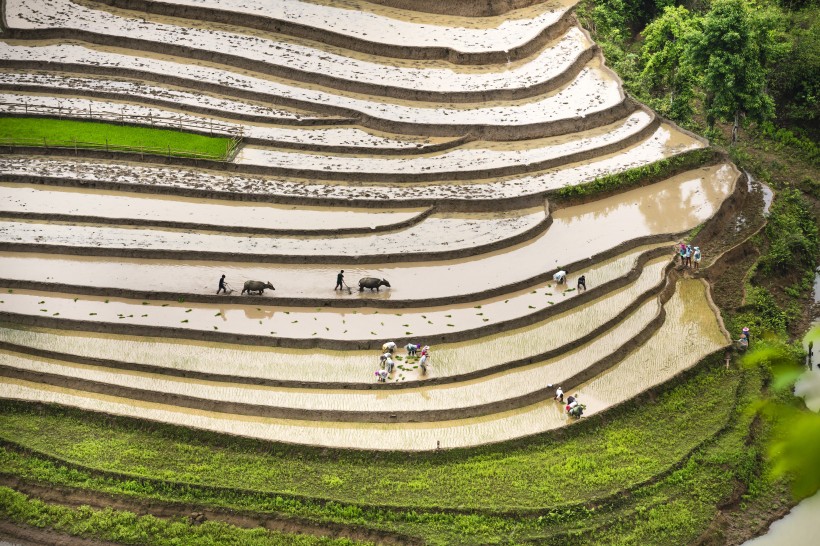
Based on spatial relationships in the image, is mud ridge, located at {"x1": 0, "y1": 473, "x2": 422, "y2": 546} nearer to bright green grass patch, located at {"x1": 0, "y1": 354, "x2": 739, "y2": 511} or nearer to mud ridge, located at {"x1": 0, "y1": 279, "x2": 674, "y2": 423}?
bright green grass patch, located at {"x1": 0, "y1": 354, "x2": 739, "y2": 511}

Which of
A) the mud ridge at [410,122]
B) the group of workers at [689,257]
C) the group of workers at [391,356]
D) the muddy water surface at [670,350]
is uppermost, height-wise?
the mud ridge at [410,122]

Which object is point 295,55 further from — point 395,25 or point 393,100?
point 393,100

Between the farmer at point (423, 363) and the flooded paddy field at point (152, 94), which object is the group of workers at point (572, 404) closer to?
the farmer at point (423, 363)

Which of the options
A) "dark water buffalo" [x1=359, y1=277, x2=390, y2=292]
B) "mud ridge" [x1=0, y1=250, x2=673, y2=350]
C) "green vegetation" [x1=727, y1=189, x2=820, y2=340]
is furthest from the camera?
"green vegetation" [x1=727, y1=189, x2=820, y2=340]

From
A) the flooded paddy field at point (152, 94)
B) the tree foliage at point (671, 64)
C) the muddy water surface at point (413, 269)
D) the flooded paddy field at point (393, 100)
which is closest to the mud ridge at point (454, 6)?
the flooded paddy field at point (393, 100)

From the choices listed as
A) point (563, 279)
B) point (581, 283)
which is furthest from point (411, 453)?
point (563, 279)

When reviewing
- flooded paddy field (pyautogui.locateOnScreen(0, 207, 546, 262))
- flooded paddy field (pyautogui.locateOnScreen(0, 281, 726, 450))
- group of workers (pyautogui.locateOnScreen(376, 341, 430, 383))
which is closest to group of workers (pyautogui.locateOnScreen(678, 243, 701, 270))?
flooded paddy field (pyautogui.locateOnScreen(0, 207, 546, 262))
